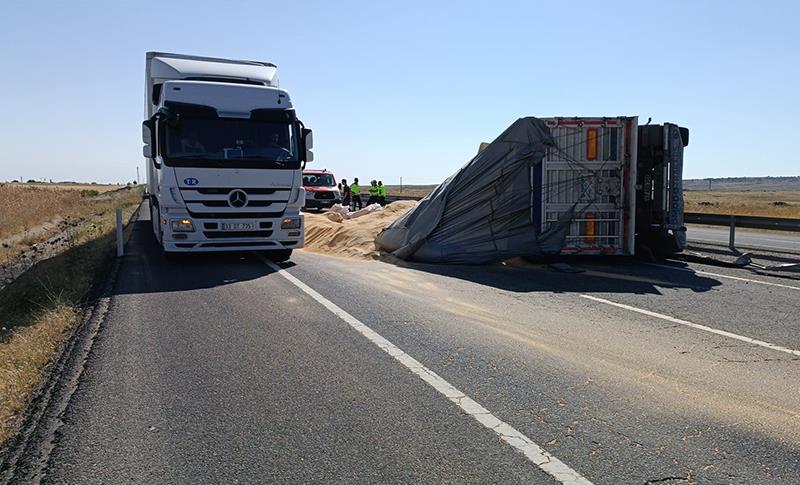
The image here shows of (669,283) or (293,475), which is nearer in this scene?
(293,475)

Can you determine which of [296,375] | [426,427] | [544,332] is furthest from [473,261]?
[426,427]

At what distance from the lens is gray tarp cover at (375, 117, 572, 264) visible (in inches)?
495

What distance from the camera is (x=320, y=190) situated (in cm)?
3297

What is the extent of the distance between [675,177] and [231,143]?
844 centimetres

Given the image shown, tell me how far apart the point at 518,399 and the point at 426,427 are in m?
0.90

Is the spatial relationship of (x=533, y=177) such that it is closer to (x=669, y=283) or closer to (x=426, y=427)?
(x=669, y=283)

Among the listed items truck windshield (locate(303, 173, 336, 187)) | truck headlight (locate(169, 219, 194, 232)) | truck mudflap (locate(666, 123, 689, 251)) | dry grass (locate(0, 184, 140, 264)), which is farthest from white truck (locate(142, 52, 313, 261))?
truck windshield (locate(303, 173, 336, 187))

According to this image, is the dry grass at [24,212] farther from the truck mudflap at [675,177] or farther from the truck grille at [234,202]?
the truck mudflap at [675,177]

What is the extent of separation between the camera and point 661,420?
4.57 metres

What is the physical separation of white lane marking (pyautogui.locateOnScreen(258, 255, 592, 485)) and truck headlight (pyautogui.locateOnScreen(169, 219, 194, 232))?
5247mm

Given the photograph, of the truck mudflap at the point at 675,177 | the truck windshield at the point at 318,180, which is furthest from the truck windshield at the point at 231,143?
the truck windshield at the point at 318,180

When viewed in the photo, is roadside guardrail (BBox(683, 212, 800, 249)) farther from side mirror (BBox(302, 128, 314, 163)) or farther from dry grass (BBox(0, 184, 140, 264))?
dry grass (BBox(0, 184, 140, 264))

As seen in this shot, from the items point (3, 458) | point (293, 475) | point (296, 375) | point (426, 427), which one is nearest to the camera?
point (293, 475)

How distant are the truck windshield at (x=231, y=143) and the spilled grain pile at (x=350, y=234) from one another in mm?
3355
